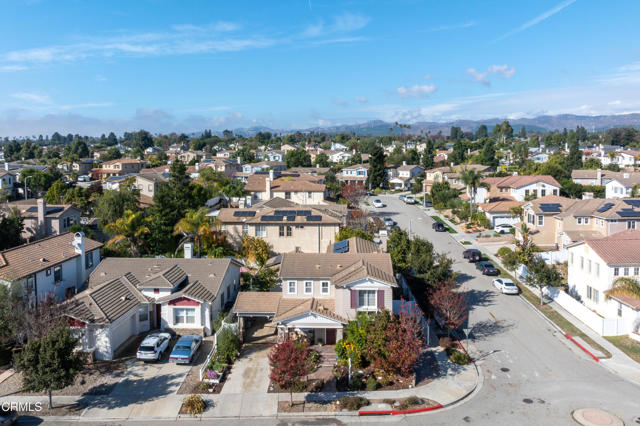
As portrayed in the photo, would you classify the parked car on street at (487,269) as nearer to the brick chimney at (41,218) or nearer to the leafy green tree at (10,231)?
the leafy green tree at (10,231)

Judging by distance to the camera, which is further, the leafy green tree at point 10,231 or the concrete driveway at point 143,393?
the leafy green tree at point 10,231

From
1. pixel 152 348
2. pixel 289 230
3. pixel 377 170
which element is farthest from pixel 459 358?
pixel 377 170

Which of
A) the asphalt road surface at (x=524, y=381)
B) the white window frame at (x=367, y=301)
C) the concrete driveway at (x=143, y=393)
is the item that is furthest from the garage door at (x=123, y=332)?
the white window frame at (x=367, y=301)

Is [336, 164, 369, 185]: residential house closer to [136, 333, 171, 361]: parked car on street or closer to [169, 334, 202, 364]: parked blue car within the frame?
[169, 334, 202, 364]: parked blue car

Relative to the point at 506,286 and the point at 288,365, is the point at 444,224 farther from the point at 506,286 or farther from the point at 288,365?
the point at 288,365

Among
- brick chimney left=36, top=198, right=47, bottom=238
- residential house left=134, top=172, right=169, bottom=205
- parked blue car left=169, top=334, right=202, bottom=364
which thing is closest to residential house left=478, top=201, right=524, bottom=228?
parked blue car left=169, top=334, right=202, bottom=364

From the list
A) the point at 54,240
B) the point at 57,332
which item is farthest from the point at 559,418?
the point at 54,240
